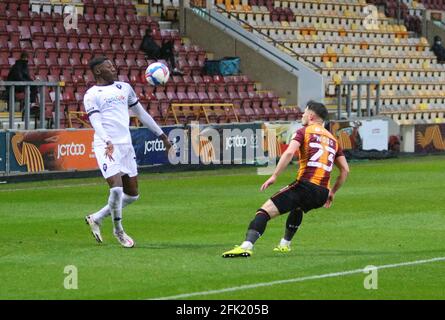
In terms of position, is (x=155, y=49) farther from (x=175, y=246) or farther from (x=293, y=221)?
(x=293, y=221)

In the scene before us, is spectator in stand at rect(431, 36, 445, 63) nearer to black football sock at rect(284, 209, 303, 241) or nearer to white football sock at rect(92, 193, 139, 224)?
white football sock at rect(92, 193, 139, 224)

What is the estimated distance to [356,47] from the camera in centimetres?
4506

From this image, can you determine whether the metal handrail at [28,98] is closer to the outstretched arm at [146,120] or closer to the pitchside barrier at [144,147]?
the pitchside barrier at [144,147]

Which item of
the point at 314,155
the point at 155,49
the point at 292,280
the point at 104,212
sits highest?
the point at 155,49

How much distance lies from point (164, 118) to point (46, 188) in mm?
10121

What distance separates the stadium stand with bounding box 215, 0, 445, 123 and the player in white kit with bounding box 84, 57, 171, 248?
26.0 metres

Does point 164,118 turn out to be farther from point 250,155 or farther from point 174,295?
point 174,295

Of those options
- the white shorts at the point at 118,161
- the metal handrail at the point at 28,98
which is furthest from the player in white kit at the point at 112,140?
the metal handrail at the point at 28,98

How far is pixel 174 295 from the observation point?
406 inches

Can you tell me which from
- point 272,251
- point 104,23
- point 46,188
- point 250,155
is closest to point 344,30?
point 104,23

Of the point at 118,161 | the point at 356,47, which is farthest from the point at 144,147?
the point at 356,47

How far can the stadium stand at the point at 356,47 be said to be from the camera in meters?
42.0

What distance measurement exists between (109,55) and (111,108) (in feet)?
70.8

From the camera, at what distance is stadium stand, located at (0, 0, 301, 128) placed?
1292 inches
